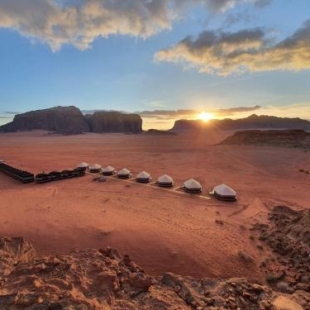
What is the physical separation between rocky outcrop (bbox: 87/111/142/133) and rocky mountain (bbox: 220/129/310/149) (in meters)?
102

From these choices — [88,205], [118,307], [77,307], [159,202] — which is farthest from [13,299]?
[159,202]

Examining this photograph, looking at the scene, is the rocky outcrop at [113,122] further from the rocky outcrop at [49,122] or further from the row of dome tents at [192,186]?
the row of dome tents at [192,186]

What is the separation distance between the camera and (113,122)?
159 meters

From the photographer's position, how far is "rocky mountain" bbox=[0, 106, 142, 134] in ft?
474

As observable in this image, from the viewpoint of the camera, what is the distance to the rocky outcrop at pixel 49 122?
144000mm

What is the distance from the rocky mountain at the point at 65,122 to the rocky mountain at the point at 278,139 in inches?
3754

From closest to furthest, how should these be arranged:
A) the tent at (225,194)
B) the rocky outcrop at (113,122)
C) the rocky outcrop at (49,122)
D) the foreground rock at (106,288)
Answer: the foreground rock at (106,288) < the tent at (225,194) < the rocky outcrop at (49,122) < the rocky outcrop at (113,122)

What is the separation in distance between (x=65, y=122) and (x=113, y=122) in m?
26.7

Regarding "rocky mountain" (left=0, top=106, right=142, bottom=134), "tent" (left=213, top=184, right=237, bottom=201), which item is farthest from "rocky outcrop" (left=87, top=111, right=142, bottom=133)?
Answer: "tent" (left=213, top=184, right=237, bottom=201)

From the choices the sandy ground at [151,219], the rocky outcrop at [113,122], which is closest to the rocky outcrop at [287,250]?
the sandy ground at [151,219]

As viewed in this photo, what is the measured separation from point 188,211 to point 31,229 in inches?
339

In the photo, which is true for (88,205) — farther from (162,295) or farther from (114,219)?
(162,295)

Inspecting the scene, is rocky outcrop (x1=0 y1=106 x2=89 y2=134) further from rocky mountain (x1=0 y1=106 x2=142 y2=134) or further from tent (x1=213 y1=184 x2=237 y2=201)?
tent (x1=213 y1=184 x2=237 y2=201)

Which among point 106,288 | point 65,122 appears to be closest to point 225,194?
point 106,288
